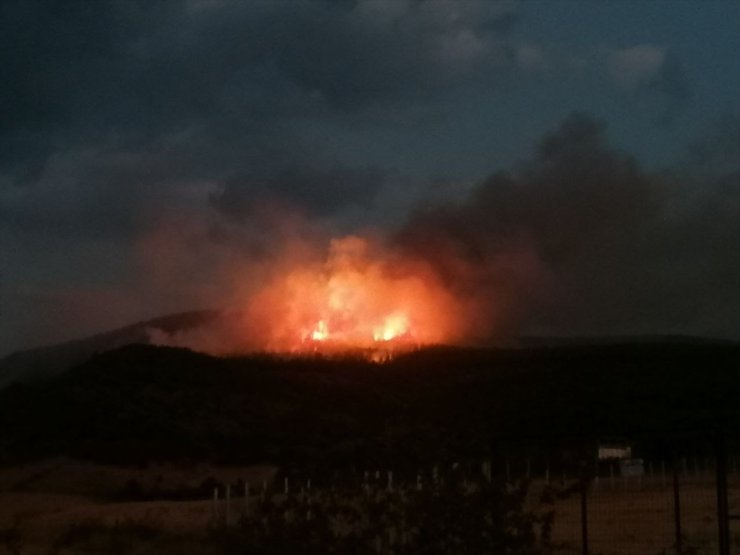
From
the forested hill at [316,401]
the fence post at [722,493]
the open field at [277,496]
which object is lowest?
the open field at [277,496]

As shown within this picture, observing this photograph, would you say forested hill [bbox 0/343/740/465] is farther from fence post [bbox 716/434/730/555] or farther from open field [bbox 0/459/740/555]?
fence post [bbox 716/434/730/555]

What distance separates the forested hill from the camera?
6681 cm

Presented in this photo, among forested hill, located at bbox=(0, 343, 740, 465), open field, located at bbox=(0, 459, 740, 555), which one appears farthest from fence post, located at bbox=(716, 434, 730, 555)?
forested hill, located at bbox=(0, 343, 740, 465)

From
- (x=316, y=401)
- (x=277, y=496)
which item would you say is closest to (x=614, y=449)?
(x=277, y=496)

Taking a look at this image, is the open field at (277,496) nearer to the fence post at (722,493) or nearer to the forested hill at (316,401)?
the fence post at (722,493)

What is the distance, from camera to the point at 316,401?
81625 mm

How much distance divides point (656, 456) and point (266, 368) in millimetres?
47040

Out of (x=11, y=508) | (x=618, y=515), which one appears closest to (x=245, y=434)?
(x=11, y=508)

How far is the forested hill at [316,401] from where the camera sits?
66812 millimetres

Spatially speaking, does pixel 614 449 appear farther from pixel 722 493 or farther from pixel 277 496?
pixel 722 493

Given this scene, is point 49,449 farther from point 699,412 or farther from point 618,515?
point 618,515

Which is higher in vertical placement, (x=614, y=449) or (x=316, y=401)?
(x=316, y=401)

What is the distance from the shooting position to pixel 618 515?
2916 centimetres

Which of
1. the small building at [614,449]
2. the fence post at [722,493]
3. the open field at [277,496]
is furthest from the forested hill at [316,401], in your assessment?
the fence post at [722,493]
